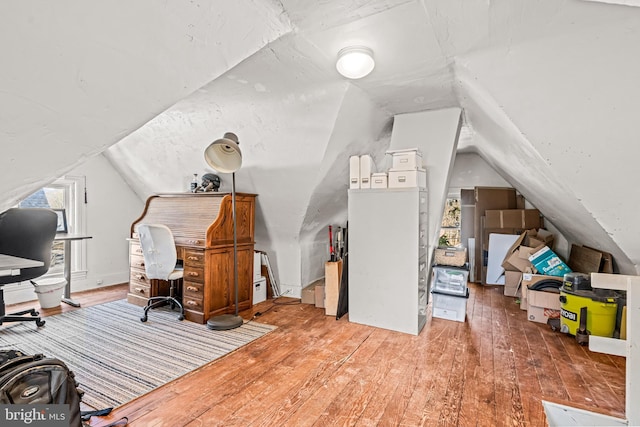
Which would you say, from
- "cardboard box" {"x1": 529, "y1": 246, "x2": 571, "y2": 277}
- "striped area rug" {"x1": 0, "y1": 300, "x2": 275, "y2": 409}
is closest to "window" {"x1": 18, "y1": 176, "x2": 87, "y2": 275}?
"striped area rug" {"x1": 0, "y1": 300, "x2": 275, "y2": 409}

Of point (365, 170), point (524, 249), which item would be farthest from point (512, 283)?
point (365, 170)

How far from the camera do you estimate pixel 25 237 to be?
298 centimetres

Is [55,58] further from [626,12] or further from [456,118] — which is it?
[456,118]

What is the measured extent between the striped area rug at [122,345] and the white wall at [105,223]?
126 cm

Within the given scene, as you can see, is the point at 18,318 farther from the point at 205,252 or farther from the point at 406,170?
the point at 406,170

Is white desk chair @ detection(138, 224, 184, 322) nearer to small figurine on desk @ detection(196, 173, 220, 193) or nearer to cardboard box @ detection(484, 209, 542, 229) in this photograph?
small figurine on desk @ detection(196, 173, 220, 193)

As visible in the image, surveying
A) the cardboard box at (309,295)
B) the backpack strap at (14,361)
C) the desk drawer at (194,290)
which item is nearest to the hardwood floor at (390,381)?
the backpack strap at (14,361)

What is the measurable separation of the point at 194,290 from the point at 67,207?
8.69ft

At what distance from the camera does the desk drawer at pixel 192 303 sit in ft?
10.5

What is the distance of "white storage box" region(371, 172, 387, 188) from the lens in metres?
3.06

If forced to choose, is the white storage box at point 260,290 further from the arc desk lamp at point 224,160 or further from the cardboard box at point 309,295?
the arc desk lamp at point 224,160

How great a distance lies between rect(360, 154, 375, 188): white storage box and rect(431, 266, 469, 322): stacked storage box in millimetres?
1366

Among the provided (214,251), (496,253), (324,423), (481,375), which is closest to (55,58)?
(324,423)

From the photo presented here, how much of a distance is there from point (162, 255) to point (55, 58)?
8.29ft
